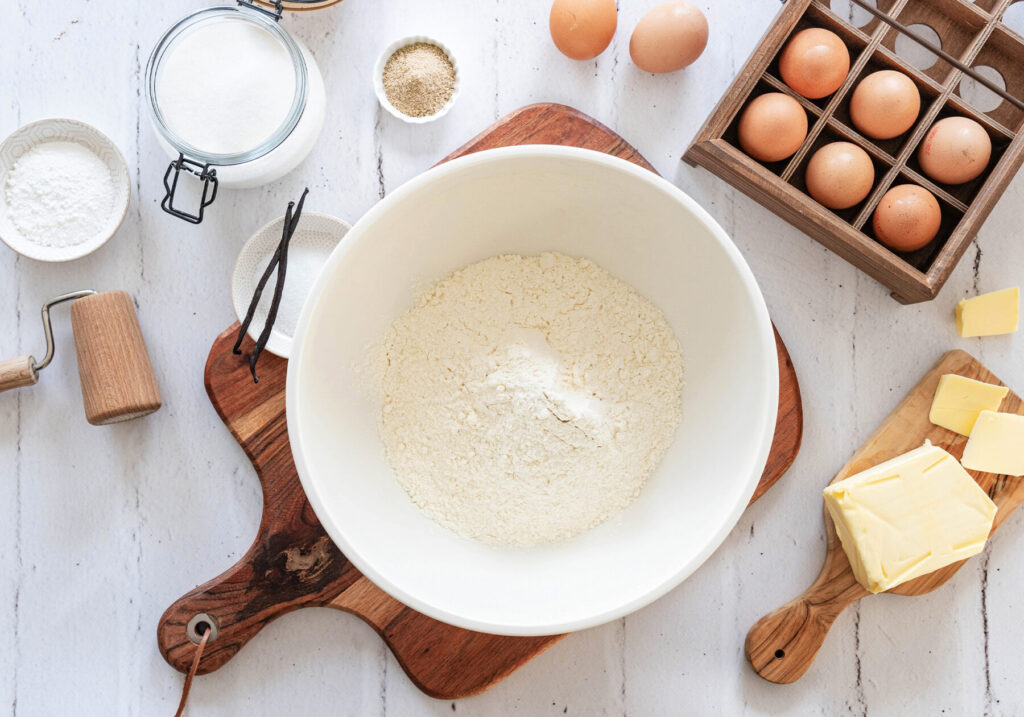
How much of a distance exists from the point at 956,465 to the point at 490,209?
0.86 m

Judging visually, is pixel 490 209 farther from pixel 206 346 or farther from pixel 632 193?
pixel 206 346

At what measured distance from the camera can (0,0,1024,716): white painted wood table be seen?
1252mm

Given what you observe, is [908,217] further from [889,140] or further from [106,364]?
[106,364]

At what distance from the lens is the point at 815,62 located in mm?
1121

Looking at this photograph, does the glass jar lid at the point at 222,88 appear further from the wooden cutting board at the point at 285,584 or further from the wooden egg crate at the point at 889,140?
the wooden egg crate at the point at 889,140

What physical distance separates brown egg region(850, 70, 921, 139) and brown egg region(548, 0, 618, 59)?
0.41 metres

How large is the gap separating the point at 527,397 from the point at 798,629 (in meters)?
0.63

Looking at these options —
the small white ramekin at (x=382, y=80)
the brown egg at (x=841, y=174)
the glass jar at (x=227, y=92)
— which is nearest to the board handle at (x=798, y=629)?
the brown egg at (x=841, y=174)

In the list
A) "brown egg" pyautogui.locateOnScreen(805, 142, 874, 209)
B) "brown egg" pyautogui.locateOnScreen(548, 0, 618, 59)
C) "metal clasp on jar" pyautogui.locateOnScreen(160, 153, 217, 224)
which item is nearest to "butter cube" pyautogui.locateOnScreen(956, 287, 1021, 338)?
"brown egg" pyautogui.locateOnScreen(805, 142, 874, 209)

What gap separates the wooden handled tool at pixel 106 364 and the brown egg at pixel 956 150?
129 centimetres

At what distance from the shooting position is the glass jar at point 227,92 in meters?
1.11

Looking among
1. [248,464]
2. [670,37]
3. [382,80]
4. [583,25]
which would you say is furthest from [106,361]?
[670,37]

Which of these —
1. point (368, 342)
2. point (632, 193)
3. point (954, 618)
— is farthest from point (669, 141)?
point (954, 618)

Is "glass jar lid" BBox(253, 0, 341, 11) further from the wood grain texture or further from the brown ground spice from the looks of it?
the wood grain texture
